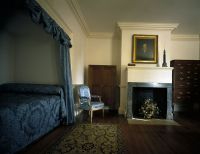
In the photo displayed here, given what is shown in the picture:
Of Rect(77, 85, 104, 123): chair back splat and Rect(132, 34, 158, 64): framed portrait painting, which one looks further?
Rect(132, 34, 158, 64): framed portrait painting

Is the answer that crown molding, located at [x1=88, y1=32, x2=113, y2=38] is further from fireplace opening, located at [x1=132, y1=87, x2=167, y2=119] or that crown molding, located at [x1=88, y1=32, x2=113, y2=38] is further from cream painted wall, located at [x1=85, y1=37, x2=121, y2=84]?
fireplace opening, located at [x1=132, y1=87, x2=167, y2=119]

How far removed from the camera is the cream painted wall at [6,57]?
156 inches

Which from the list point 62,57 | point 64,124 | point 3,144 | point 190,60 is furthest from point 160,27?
point 3,144

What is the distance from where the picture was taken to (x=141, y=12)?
14.0 ft

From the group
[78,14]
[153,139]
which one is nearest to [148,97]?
[153,139]

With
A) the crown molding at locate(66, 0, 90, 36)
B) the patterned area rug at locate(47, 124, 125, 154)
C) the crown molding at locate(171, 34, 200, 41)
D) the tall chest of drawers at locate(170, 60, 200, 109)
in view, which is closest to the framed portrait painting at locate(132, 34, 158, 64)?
the tall chest of drawers at locate(170, 60, 200, 109)

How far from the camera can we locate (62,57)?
354 centimetres

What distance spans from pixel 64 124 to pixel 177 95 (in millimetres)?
3970

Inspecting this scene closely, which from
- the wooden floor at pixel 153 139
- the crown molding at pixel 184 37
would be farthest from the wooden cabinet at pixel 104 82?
the crown molding at pixel 184 37

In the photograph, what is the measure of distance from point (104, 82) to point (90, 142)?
3.11 metres

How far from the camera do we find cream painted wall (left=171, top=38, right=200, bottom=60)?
616 cm

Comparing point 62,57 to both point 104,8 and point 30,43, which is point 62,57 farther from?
point 104,8

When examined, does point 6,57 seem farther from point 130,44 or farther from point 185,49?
point 185,49

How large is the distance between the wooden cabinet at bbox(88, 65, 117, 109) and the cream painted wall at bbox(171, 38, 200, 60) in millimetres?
2458
